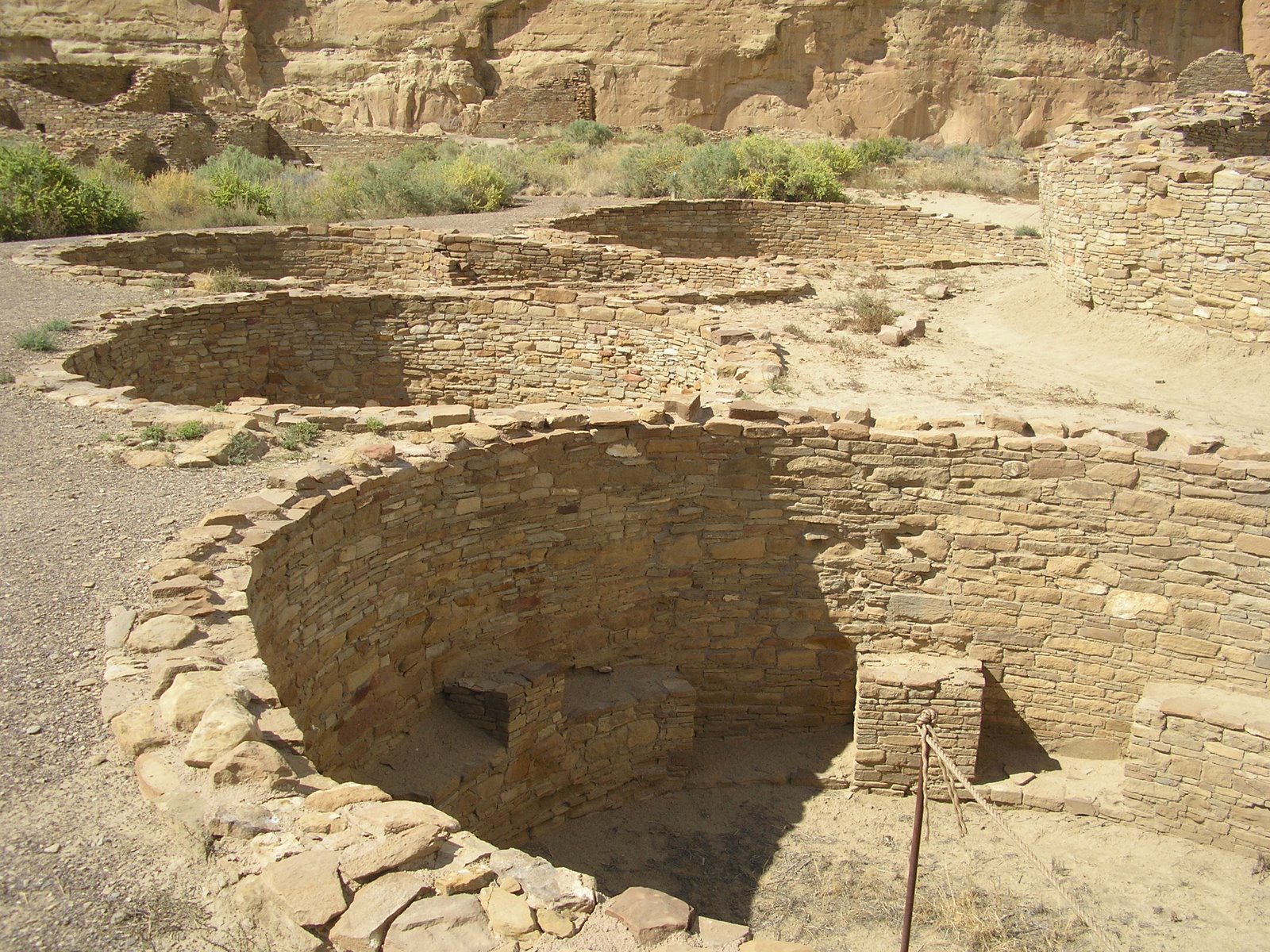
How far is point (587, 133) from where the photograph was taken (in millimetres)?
Answer: 26875

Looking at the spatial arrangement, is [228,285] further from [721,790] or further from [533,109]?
[533,109]

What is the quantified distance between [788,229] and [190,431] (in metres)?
12.9

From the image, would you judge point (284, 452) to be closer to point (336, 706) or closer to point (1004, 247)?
point (336, 706)

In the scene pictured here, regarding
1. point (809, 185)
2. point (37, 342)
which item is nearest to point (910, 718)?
point (37, 342)

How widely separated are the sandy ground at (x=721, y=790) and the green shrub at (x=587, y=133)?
15674 millimetres

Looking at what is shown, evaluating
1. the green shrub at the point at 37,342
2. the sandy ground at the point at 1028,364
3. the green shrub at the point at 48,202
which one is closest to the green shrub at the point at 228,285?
the green shrub at the point at 37,342

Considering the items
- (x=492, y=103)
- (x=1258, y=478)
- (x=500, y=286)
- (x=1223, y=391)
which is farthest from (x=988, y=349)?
(x=492, y=103)

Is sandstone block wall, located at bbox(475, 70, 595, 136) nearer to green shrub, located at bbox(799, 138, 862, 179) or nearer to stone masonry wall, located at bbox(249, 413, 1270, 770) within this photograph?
green shrub, located at bbox(799, 138, 862, 179)

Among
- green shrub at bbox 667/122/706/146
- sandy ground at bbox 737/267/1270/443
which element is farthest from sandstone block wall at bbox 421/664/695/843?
green shrub at bbox 667/122/706/146

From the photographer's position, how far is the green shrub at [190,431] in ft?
21.6

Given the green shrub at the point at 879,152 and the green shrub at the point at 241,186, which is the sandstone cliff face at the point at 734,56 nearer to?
the green shrub at the point at 879,152

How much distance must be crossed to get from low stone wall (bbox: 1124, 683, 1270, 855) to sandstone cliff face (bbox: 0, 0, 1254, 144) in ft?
88.7

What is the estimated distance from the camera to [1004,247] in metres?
16.1

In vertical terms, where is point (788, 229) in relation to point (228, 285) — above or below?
above
